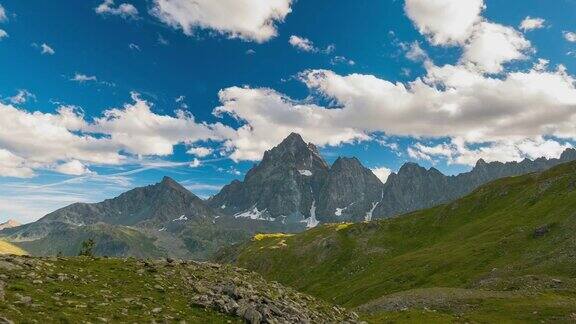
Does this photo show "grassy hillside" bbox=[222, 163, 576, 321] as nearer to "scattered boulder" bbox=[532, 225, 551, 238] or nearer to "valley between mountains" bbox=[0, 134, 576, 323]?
"scattered boulder" bbox=[532, 225, 551, 238]

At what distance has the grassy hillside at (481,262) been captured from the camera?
68.2 meters

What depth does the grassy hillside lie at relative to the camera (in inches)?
2685

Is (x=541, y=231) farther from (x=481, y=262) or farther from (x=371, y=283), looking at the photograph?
(x=371, y=283)

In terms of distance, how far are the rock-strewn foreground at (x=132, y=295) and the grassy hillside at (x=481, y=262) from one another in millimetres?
30524

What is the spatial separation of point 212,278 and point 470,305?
131 ft

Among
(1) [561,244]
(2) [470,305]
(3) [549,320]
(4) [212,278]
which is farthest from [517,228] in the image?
(4) [212,278]

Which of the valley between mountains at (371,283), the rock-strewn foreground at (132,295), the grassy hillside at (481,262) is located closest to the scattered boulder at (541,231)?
the grassy hillside at (481,262)

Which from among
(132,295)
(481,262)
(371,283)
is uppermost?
(132,295)

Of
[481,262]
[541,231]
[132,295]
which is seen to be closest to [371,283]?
[481,262]

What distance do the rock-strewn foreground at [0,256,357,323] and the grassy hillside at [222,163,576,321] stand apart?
3052 cm

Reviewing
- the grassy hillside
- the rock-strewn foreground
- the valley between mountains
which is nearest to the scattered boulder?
the grassy hillside

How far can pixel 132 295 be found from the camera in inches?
1330

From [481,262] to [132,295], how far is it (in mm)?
99659

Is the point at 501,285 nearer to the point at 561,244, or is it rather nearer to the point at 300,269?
the point at 561,244
